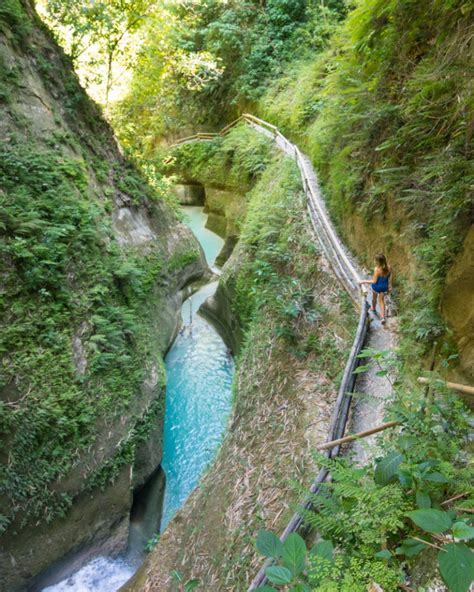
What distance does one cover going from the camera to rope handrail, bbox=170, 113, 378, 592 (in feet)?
14.5

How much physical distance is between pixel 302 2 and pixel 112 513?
74.8ft

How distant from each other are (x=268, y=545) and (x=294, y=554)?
202mm

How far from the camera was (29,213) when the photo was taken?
24.7 feet

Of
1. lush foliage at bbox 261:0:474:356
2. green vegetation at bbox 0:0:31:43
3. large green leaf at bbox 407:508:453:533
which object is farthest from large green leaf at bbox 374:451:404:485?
green vegetation at bbox 0:0:31:43

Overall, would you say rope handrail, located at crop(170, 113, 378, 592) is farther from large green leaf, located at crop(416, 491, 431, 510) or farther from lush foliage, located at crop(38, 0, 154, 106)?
lush foliage, located at crop(38, 0, 154, 106)

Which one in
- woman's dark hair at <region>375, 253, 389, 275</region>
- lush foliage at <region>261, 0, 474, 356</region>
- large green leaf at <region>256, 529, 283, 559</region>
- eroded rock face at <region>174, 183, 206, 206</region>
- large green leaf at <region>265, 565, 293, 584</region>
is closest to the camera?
large green leaf at <region>265, 565, 293, 584</region>

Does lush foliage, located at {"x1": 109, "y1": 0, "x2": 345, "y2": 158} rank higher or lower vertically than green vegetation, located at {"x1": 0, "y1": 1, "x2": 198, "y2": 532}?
higher

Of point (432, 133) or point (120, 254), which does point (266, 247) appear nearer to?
point (120, 254)

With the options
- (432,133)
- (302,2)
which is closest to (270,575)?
(432,133)

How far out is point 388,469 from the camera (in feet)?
10.4

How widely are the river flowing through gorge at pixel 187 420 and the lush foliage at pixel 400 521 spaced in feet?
20.3

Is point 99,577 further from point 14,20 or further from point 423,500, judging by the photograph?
point 14,20

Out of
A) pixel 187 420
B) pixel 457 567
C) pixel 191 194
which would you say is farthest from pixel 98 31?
pixel 457 567

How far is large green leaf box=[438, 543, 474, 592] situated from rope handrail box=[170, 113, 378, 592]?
120cm
